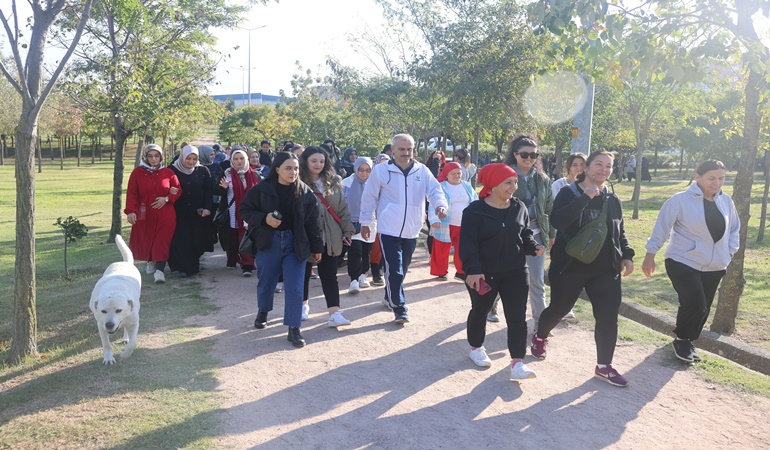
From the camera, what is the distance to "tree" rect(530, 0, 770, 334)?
227 inches

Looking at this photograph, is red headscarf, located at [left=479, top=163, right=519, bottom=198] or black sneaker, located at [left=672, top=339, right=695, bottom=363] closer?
red headscarf, located at [left=479, top=163, right=519, bottom=198]

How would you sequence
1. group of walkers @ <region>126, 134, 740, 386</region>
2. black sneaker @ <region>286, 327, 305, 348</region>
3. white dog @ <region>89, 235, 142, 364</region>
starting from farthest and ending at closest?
black sneaker @ <region>286, 327, 305, 348</region>
white dog @ <region>89, 235, 142, 364</region>
group of walkers @ <region>126, 134, 740, 386</region>

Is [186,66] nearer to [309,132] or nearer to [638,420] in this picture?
[638,420]

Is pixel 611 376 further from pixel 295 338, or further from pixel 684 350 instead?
pixel 295 338

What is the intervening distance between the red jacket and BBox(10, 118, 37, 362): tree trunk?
2.75m

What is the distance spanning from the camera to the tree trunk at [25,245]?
5.29 metres

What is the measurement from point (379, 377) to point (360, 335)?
44.1 inches

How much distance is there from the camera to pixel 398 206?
653cm

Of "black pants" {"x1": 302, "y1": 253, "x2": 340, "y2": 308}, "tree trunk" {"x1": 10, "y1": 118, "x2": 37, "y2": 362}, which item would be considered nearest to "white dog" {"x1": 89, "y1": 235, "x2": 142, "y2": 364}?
"tree trunk" {"x1": 10, "y1": 118, "x2": 37, "y2": 362}

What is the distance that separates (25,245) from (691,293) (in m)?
5.80

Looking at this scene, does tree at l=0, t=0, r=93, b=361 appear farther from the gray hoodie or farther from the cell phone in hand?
the gray hoodie

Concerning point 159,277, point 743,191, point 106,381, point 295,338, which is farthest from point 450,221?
point 106,381

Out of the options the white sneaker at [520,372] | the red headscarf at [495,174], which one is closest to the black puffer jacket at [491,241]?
the red headscarf at [495,174]

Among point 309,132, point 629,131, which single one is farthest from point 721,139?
point 309,132
